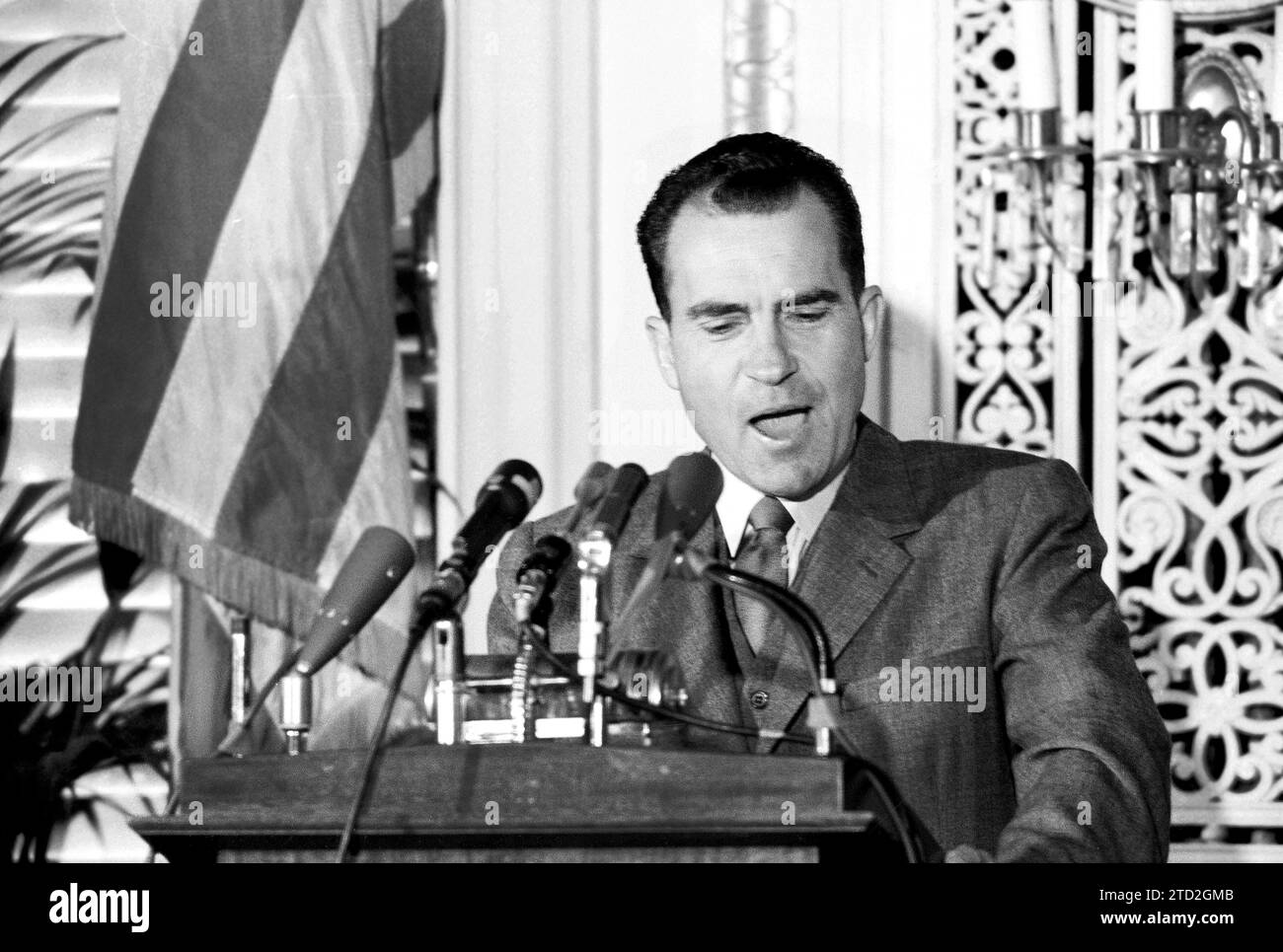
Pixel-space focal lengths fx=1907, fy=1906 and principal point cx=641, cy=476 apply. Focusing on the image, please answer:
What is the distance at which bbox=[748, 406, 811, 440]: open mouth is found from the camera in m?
2.57

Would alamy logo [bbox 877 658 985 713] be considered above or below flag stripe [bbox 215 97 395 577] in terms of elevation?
below

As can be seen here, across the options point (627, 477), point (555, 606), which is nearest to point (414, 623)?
point (627, 477)

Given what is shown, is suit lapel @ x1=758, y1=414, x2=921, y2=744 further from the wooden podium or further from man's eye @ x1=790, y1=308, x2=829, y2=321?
the wooden podium

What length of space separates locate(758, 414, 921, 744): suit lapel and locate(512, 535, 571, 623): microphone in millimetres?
485

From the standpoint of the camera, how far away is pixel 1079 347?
3582 millimetres

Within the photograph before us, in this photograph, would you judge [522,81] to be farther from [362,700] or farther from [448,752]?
[448,752]

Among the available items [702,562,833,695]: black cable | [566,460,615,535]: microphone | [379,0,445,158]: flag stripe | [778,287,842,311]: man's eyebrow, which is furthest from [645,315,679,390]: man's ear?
[379,0,445,158]: flag stripe

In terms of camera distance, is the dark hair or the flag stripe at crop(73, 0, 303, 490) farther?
the flag stripe at crop(73, 0, 303, 490)

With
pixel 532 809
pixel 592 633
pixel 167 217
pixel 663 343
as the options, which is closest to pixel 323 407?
pixel 167 217

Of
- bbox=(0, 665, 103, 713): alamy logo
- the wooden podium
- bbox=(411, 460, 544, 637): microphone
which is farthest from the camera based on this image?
bbox=(0, 665, 103, 713): alamy logo

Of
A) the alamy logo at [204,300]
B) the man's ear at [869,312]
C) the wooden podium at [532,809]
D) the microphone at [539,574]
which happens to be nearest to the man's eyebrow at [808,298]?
the man's ear at [869,312]

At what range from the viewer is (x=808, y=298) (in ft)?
8.35

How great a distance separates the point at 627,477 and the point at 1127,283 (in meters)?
1.77

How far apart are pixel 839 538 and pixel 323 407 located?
1363mm
